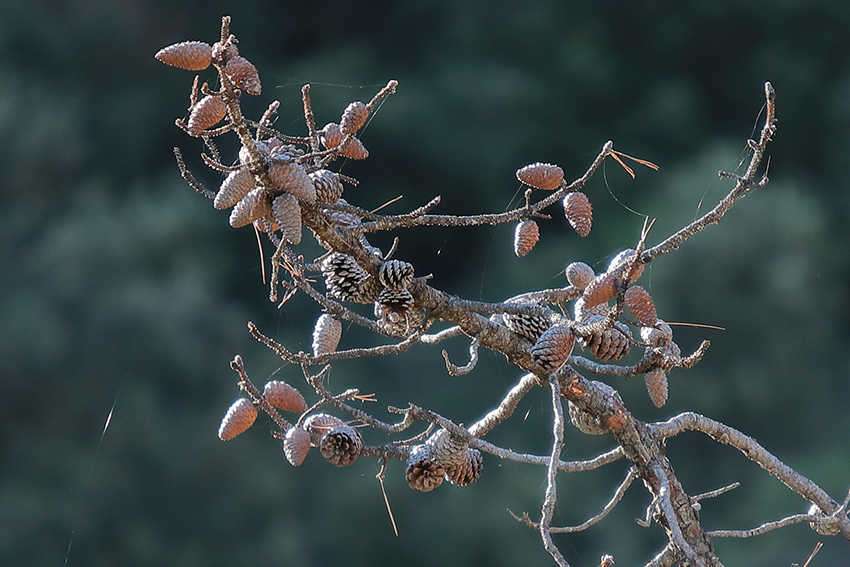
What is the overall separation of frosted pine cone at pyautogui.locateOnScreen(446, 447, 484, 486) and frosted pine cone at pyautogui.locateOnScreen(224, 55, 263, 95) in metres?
0.22

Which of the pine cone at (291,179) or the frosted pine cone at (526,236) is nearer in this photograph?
the pine cone at (291,179)

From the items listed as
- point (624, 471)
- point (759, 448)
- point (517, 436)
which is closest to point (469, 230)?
point (517, 436)

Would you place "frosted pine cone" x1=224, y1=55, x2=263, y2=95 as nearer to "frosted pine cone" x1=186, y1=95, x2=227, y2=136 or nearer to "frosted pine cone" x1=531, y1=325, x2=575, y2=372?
"frosted pine cone" x1=186, y1=95, x2=227, y2=136

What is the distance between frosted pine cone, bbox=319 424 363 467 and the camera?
0.39 meters

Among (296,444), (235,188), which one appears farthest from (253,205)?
(296,444)

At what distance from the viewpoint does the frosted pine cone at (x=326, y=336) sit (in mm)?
444

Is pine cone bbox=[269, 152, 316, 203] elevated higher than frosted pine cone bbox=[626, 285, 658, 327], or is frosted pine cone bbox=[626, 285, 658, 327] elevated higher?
pine cone bbox=[269, 152, 316, 203]

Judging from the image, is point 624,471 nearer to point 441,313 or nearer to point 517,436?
point 517,436

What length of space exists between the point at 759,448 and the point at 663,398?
3.4 inches

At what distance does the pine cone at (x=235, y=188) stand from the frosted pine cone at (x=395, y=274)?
8 centimetres

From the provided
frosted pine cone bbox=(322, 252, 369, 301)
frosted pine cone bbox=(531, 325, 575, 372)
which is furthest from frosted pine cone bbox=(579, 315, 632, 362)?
frosted pine cone bbox=(322, 252, 369, 301)

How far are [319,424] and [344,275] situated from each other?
0.07 metres

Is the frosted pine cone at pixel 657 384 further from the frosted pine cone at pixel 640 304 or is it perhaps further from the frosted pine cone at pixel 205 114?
the frosted pine cone at pixel 205 114

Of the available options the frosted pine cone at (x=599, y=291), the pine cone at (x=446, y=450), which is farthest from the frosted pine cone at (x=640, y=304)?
the pine cone at (x=446, y=450)
